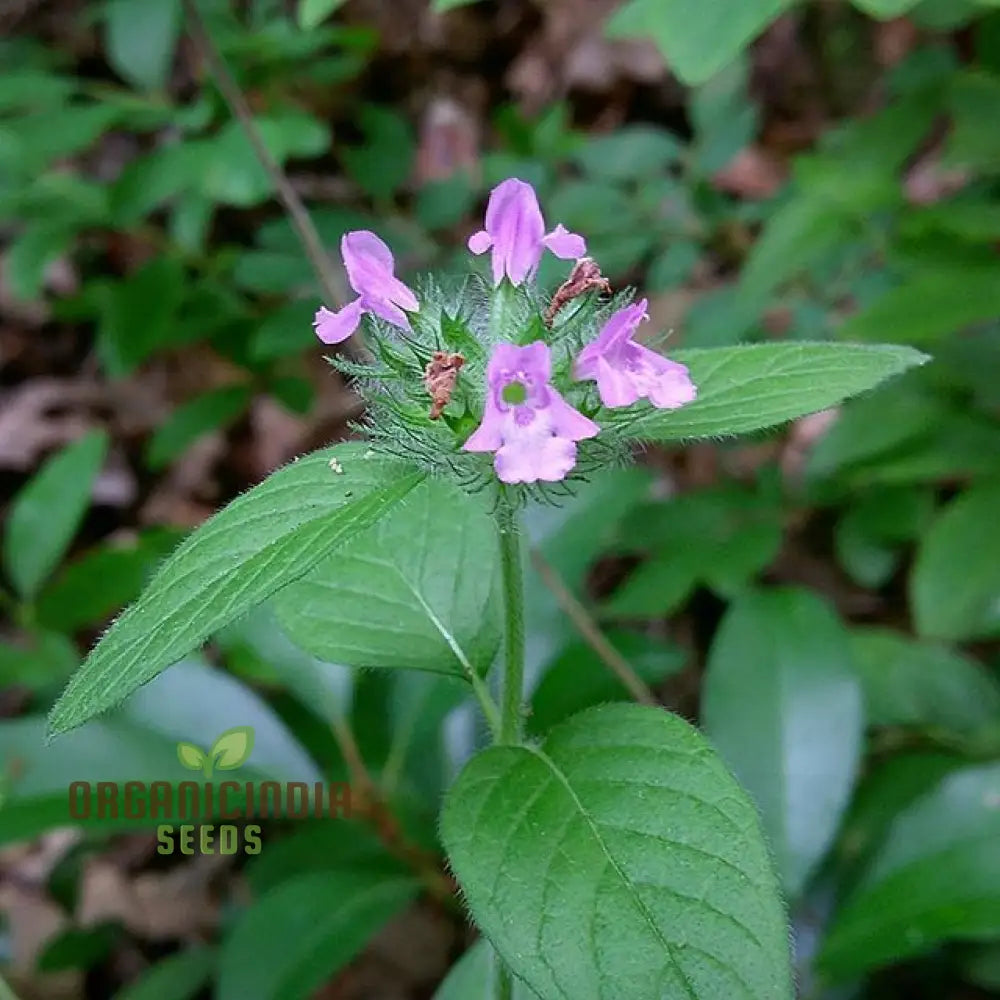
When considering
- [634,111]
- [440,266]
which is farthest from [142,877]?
[634,111]

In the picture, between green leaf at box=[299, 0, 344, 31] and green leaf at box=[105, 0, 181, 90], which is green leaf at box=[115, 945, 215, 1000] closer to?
green leaf at box=[299, 0, 344, 31]

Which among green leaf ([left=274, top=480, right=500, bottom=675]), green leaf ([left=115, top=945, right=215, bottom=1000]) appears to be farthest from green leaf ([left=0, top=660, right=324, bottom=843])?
green leaf ([left=274, top=480, right=500, bottom=675])

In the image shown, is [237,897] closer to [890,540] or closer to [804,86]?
[890,540]

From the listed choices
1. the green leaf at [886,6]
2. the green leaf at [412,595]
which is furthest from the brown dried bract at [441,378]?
the green leaf at [886,6]

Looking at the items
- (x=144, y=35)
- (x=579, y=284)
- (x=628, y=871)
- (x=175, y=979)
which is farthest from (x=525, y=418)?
(x=144, y=35)

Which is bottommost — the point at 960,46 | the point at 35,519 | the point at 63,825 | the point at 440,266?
the point at 63,825

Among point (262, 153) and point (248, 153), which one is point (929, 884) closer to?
point (262, 153)

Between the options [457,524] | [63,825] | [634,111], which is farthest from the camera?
[634,111]

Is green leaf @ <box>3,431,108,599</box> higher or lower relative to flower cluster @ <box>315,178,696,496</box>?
higher
